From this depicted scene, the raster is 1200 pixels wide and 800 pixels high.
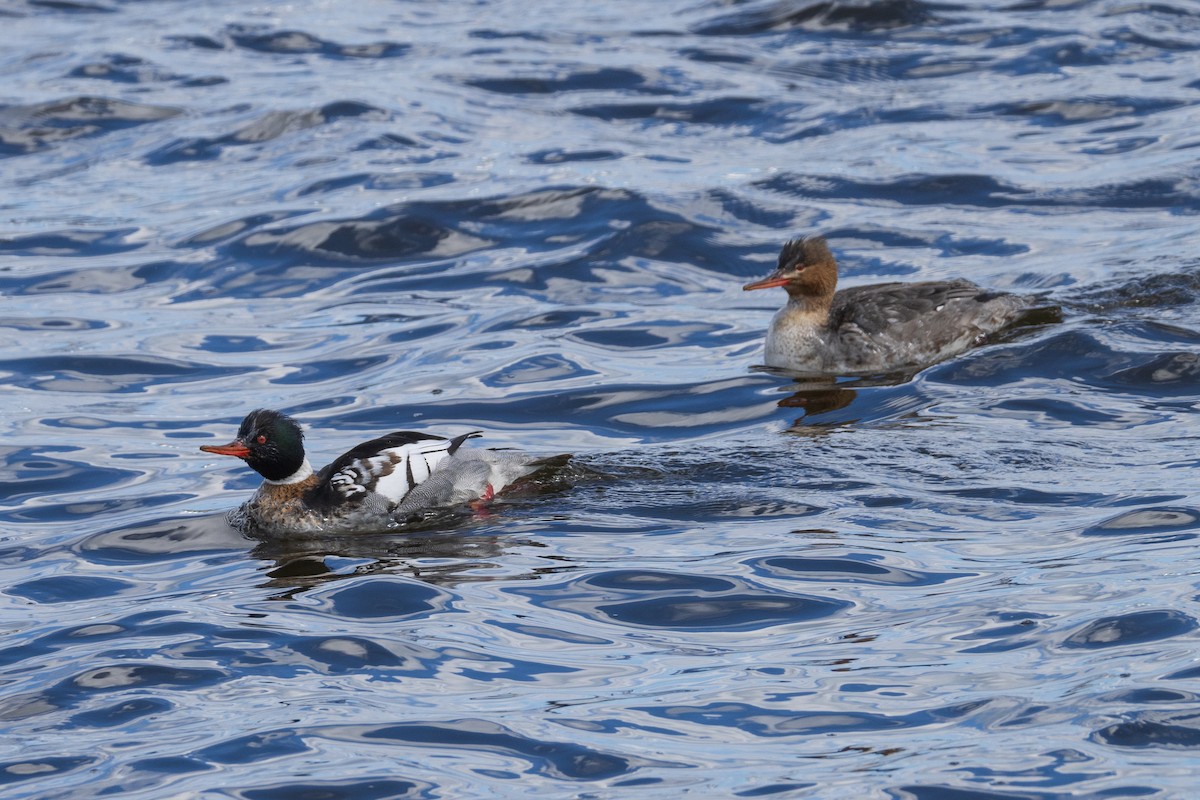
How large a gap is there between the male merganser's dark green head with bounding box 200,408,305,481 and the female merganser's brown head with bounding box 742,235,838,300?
4816mm

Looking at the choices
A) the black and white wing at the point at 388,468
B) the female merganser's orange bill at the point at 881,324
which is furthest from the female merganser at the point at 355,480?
the female merganser's orange bill at the point at 881,324

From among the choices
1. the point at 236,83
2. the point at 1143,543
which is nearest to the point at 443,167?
the point at 236,83

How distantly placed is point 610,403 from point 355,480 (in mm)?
2969

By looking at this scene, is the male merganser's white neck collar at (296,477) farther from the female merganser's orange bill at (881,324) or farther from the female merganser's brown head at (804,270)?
the female merganser's brown head at (804,270)

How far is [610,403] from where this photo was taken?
1275 cm

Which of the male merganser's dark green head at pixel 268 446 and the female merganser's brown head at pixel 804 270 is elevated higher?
the female merganser's brown head at pixel 804 270

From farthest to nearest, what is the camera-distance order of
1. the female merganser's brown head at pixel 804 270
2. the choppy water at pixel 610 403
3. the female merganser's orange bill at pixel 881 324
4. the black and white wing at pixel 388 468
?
the female merganser's brown head at pixel 804 270
the female merganser's orange bill at pixel 881 324
the black and white wing at pixel 388 468
the choppy water at pixel 610 403

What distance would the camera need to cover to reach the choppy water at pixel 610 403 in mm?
7109

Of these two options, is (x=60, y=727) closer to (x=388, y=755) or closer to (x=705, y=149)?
(x=388, y=755)

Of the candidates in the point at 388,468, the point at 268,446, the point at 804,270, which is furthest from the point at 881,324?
the point at 268,446

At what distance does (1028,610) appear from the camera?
8047 mm

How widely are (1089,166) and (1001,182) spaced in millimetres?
1156

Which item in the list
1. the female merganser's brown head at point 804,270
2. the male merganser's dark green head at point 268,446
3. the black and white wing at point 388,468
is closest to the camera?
the black and white wing at point 388,468

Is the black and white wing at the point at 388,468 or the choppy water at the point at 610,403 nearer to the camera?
the choppy water at the point at 610,403
